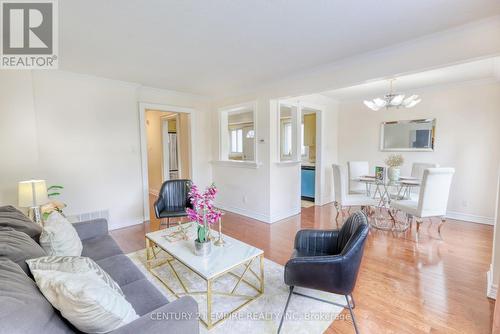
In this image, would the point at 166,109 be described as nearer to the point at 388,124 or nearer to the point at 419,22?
the point at 419,22

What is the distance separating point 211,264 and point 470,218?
4620 mm

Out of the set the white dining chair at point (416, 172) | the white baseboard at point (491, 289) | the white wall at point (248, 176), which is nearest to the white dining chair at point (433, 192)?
the white dining chair at point (416, 172)

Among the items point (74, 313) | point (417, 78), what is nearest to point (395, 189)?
point (417, 78)

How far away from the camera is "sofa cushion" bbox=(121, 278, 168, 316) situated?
1.36 m

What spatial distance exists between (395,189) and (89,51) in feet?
17.6

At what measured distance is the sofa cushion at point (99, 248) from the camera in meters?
2.00

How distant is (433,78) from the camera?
3.78m

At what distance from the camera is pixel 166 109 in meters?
4.38

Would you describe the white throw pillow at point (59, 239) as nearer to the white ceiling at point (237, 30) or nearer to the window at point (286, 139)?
the white ceiling at point (237, 30)

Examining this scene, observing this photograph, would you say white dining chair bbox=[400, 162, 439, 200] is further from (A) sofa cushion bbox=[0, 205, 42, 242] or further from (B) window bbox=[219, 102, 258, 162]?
(A) sofa cushion bbox=[0, 205, 42, 242]

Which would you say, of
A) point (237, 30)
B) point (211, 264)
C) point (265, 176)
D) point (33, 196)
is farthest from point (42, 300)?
point (265, 176)

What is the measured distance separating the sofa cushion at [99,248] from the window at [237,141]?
5954 mm

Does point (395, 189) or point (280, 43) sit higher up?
point (280, 43)
